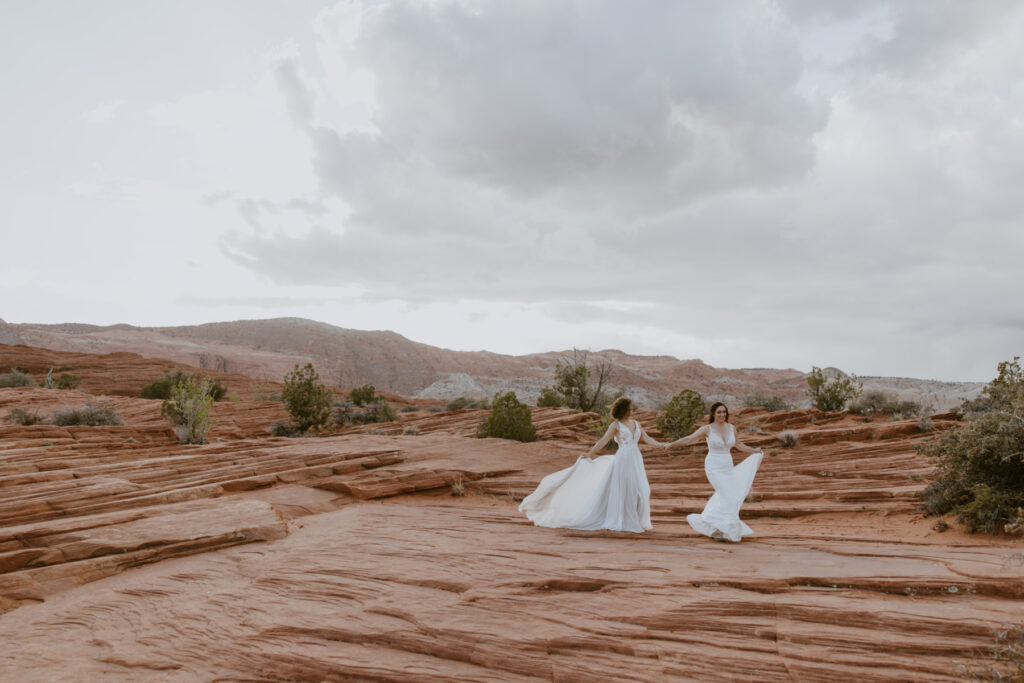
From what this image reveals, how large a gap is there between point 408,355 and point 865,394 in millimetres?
61165

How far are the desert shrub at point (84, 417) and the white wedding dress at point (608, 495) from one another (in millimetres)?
16640

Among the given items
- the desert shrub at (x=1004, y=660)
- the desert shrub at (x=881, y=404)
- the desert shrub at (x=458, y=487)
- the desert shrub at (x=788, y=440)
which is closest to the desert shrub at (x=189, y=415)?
the desert shrub at (x=458, y=487)

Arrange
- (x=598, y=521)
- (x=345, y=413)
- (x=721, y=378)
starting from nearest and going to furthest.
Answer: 1. (x=598, y=521)
2. (x=345, y=413)
3. (x=721, y=378)

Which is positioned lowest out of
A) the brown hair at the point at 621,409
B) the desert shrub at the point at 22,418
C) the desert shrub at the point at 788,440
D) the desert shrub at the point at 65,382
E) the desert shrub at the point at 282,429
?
the desert shrub at the point at 282,429

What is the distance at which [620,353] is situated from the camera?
308 feet

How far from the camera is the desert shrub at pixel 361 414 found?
86.1 ft

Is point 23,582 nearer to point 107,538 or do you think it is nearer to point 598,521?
point 107,538

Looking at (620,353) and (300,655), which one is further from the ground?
(620,353)

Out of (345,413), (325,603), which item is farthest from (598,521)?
(345,413)

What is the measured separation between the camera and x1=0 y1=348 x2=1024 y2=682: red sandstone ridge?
491cm

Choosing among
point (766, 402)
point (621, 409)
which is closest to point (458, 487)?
point (621, 409)

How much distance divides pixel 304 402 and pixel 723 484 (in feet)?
60.4

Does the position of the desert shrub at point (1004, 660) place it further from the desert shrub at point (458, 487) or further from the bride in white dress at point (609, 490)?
the desert shrub at point (458, 487)

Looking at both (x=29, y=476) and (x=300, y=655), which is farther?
(x=29, y=476)
